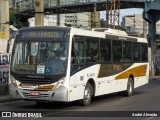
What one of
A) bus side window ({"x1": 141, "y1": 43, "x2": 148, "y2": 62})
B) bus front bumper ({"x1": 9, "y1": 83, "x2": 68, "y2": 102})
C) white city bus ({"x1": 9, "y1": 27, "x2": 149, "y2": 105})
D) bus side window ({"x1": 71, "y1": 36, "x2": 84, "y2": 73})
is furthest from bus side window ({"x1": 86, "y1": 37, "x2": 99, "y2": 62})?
bus side window ({"x1": 141, "y1": 43, "x2": 148, "y2": 62})

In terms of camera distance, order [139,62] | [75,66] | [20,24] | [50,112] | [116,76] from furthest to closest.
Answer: [20,24] → [139,62] → [116,76] → [75,66] → [50,112]

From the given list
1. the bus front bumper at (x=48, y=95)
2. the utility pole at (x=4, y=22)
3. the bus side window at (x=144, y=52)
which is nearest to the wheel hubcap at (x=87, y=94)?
the bus front bumper at (x=48, y=95)

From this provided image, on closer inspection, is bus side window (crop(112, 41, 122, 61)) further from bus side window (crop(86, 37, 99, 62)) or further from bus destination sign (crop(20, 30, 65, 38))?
bus destination sign (crop(20, 30, 65, 38))

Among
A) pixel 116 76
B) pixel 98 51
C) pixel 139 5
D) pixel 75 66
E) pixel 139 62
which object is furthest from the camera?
pixel 139 5

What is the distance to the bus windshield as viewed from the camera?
49.5 ft

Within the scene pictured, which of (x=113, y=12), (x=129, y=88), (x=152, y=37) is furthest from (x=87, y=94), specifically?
(x=152, y=37)

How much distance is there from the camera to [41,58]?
600 inches

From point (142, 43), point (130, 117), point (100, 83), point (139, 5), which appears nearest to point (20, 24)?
point (139, 5)

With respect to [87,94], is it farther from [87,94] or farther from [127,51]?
[127,51]

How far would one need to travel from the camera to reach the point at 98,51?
692 inches

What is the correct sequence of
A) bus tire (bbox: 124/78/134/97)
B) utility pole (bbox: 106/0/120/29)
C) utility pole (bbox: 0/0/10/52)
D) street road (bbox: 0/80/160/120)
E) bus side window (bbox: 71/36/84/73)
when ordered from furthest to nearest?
utility pole (bbox: 106/0/120/29), utility pole (bbox: 0/0/10/52), bus tire (bbox: 124/78/134/97), bus side window (bbox: 71/36/84/73), street road (bbox: 0/80/160/120)

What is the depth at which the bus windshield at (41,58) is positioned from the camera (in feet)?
49.5

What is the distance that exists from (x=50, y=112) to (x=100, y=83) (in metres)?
3.81

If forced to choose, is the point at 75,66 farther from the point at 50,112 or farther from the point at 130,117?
the point at 130,117
